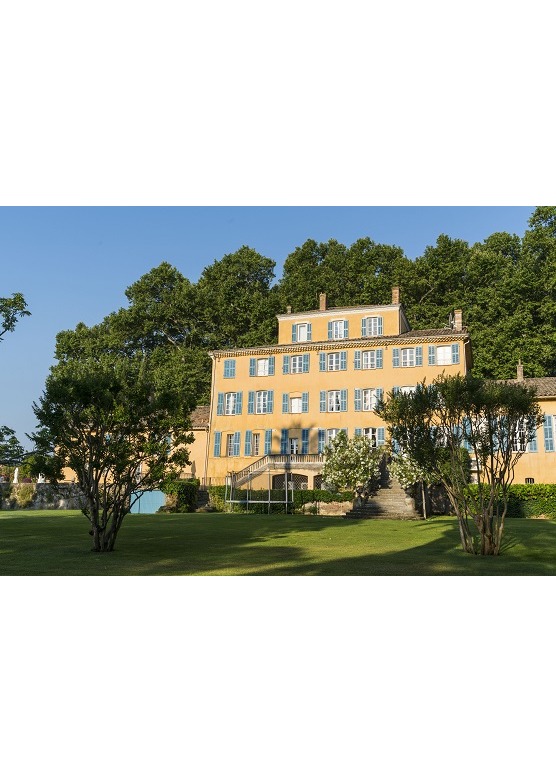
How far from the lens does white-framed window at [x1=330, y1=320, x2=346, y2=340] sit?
35000 millimetres

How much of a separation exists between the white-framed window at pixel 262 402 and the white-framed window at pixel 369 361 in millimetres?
5408

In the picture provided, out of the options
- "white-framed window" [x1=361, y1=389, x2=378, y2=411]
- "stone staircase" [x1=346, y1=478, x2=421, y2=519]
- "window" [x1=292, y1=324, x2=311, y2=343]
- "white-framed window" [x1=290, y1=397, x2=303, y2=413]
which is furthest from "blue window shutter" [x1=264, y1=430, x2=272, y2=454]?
"stone staircase" [x1=346, y1=478, x2=421, y2=519]

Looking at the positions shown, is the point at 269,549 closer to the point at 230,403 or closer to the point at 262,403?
the point at 262,403

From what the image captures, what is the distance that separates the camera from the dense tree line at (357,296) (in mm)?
38938

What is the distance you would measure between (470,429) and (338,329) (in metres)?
21.8

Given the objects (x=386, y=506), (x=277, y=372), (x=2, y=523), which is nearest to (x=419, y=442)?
(x=386, y=506)

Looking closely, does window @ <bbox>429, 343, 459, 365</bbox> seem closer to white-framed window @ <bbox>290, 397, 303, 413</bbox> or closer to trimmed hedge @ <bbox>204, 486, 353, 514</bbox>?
white-framed window @ <bbox>290, 397, 303, 413</bbox>

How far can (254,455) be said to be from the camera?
33.5 metres

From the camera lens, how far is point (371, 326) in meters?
34.5

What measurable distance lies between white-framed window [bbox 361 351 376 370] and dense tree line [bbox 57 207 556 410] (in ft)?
29.3

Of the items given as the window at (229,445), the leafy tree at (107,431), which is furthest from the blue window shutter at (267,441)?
the leafy tree at (107,431)

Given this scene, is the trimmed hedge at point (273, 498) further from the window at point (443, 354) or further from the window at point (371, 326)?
the window at point (371, 326)
